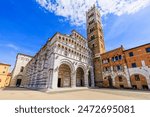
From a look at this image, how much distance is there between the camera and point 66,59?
68.8ft

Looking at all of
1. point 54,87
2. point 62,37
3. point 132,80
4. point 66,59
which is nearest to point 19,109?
point 54,87

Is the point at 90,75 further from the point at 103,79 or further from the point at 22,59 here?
the point at 22,59

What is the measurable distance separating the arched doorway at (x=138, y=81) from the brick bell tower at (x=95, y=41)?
30.8 feet

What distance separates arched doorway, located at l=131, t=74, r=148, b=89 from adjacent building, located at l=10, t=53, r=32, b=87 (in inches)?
1691

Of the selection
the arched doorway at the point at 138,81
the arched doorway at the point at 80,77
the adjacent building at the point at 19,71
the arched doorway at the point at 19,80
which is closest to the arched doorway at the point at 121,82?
the arched doorway at the point at 138,81

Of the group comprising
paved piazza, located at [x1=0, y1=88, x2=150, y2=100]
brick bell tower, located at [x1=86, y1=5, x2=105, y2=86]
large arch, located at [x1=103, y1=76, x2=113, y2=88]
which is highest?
brick bell tower, located at [x1=86, y1=5, x2=105, y2=86]

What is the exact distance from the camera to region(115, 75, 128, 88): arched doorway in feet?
74.4

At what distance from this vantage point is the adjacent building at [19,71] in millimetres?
39656

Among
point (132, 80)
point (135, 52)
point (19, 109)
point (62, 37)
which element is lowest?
point (19, 109)

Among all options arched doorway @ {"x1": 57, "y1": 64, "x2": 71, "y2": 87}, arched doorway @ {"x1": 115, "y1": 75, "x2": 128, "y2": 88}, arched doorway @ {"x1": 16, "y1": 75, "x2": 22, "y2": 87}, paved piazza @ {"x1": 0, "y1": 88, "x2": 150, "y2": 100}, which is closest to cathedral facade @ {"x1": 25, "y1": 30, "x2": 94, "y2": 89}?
arched doorway @ {"x1": 57, "y1": 64, "x2": 71, "y2": 87}

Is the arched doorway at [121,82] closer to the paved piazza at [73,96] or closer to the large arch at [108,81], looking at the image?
the large arch at [108,81]

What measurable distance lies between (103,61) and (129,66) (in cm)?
840

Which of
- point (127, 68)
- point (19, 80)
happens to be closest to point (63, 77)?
point (127, 68)

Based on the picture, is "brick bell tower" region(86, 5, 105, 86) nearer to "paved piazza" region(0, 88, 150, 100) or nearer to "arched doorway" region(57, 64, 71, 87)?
"arched doorway" region(57, 64, 71, 87)
